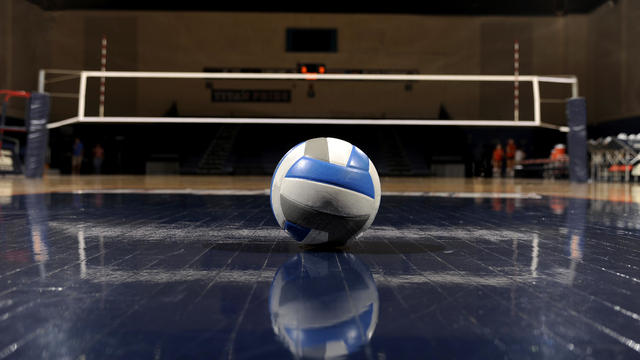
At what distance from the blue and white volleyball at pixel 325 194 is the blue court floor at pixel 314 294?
108 millimetres

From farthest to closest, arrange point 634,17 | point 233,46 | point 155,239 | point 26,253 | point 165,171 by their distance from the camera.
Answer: point 233,46 → point 165,171 → point 634,17 → point 155,239 → point 26,253

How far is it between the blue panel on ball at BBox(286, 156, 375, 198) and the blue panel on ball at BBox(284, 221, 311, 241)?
0.24m

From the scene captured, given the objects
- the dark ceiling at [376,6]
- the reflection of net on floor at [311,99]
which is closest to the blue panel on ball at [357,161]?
the reflection of net on floor at [311,99]

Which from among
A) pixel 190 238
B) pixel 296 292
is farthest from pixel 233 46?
pixel 296 292

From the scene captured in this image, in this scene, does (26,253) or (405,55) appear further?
(405,55)

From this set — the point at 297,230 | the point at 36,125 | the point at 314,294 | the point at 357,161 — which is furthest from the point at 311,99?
the point at 314,294

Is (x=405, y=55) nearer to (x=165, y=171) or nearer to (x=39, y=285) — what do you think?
(x=165, y=171)

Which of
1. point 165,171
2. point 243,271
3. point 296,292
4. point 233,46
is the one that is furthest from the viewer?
point 233,46

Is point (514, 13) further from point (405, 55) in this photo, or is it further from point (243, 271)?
point (243, 271)

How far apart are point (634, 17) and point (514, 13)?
4.10m

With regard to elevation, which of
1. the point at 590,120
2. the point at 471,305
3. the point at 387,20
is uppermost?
the point at 387,20

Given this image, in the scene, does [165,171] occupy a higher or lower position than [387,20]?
lower

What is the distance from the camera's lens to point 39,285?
5.44 feet

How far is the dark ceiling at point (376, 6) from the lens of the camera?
1895cm
